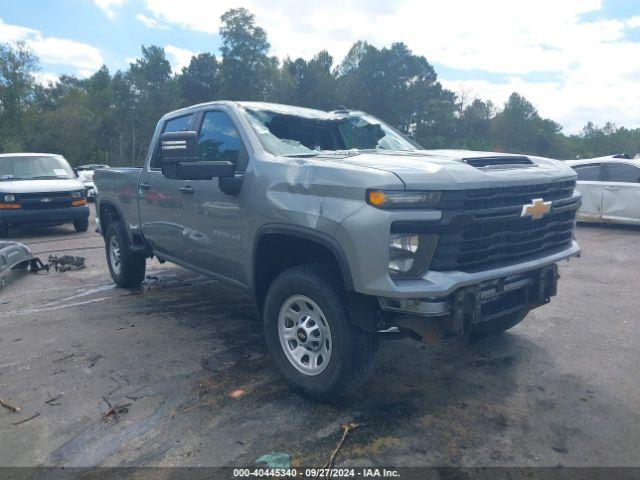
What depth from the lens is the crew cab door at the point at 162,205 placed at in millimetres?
5160

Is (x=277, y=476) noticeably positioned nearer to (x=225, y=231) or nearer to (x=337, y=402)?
(x=337, y=402)

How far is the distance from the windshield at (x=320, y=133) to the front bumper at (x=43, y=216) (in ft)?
28.4

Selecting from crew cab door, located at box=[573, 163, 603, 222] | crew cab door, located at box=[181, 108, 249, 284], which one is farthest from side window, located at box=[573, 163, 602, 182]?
crew cab door, located at box=[181, 108, 249, 284]

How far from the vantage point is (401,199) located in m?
3.06

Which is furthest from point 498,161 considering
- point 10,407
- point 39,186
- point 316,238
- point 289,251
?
point 39,186

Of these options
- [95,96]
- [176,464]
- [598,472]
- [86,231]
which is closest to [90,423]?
[176,464]

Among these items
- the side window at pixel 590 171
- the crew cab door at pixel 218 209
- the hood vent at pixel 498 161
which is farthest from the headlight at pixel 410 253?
the side window at pixel 590 171

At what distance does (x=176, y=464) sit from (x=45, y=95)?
73.7m

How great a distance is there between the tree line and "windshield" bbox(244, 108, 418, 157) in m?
44.8

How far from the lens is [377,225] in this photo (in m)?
3.05

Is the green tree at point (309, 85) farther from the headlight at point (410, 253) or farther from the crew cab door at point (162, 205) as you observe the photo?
the headlight at point (410, 253)

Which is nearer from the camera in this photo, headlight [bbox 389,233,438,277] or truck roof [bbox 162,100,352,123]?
headlight [bbox 389,233,438,277]

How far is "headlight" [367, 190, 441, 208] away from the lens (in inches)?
120

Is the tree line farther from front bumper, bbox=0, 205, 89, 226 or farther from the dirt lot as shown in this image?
the dirt lot
